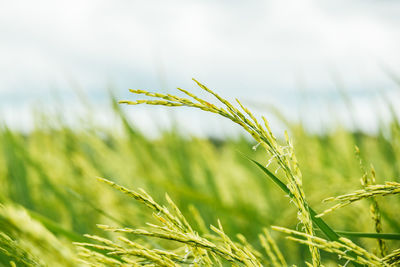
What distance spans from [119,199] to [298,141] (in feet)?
3.42

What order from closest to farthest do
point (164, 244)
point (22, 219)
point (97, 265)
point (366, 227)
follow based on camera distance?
1. point (22, 219)
2. point (97, 265)
3. point (366, 227)
4. point (164, 244)

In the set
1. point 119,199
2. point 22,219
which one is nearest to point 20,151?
point 119,199

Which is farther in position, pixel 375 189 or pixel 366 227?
pixel 366 227

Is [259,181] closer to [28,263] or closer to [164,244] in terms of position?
[164,244]

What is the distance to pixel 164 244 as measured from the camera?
1.50 metres

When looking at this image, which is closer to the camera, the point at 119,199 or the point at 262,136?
the point at 262,136

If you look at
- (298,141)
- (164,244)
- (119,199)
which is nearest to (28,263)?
(164,244)

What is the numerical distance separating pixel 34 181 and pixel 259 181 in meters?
1.21

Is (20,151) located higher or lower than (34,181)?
higher

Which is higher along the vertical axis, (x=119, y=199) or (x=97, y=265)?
(x=97, y=265)

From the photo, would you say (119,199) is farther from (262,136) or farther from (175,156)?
(262,136)

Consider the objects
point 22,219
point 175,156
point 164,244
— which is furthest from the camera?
point 175,156

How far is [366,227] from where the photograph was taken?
3.72ft

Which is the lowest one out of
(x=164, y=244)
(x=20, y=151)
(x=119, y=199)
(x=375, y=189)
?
(x=164, y=244)
